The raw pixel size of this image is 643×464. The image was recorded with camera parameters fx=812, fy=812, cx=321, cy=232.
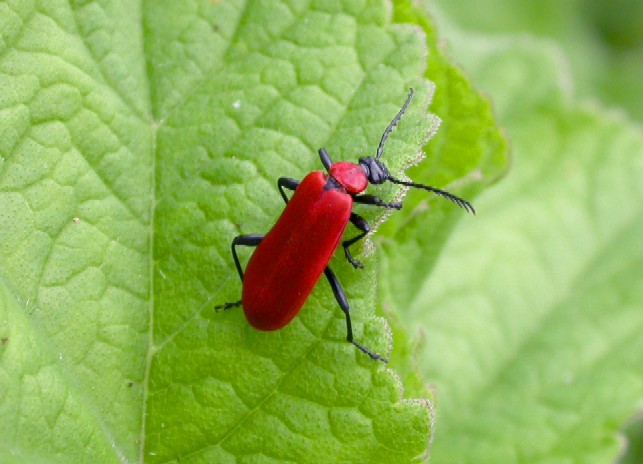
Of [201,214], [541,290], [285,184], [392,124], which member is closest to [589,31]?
[541,290]

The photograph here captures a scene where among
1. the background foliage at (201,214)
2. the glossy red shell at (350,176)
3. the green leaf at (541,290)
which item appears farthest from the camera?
the green leaf at (541,290)

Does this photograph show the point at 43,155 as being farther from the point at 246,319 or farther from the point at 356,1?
the point at 356,1

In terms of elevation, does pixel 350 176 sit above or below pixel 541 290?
above

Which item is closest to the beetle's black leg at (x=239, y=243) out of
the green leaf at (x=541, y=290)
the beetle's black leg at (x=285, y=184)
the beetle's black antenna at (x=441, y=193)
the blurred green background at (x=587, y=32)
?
the beetle's black leg at (x=285, y=184)

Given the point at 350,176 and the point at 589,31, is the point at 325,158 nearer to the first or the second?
the point at 350,176

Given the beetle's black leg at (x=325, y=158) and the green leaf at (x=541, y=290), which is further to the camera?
the green leaf at (x=541, y=290)

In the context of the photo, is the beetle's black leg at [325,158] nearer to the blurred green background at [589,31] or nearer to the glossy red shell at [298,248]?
the glossy red shell at [298,248]
